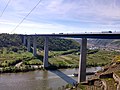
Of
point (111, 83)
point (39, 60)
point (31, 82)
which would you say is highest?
point (111, 83)

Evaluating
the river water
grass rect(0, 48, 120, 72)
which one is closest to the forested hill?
grass rect(0, 48, 120, 72)

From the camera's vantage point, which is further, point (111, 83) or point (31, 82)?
point (31, 82)

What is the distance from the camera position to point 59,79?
31.0 meters

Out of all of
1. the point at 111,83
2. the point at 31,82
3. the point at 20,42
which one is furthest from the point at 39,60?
the point at 111,83

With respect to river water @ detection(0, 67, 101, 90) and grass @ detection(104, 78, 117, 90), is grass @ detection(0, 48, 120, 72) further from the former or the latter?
grass @ detection(104, 78, 117, 90)

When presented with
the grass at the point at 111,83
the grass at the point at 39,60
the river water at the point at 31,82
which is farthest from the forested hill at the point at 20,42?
the grass at the point at 111,83

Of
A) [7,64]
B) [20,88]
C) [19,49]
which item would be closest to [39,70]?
[7,64]

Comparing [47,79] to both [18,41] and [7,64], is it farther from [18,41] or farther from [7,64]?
[18,41]

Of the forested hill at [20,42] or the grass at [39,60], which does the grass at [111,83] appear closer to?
the grass at [39,60]

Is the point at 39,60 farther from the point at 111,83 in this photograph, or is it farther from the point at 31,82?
the point at 111,83

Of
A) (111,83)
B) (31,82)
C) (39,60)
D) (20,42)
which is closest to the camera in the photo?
(111,83)

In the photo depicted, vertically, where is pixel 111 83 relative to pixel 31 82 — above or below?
above

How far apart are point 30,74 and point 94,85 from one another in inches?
566

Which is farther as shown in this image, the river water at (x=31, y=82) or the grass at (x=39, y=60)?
the grass at (x=39, y=60)
